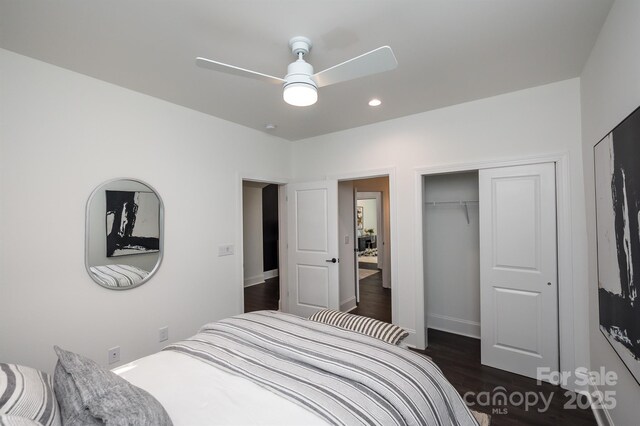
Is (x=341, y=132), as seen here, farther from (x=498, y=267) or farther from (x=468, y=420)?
(x=468, y=420)

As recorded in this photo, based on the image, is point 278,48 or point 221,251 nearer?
point 278,48

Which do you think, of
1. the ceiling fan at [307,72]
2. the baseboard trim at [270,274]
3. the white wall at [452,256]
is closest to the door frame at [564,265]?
the white wall at [452,256]

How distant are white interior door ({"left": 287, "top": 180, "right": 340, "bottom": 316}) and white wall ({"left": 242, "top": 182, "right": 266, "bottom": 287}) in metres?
2.34

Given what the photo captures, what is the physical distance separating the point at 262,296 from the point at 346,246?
77.6 inches

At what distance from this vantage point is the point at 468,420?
1.41 meters

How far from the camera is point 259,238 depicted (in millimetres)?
6441

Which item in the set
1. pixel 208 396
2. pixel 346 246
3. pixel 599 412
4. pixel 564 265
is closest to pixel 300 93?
pixel 208 396

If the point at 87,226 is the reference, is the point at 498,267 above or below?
below

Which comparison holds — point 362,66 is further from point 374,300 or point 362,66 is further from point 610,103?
point 374,300

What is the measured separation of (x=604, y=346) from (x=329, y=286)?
2.58 meters

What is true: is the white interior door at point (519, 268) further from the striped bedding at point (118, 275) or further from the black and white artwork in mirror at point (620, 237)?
the striped bedding at point (118, 275)

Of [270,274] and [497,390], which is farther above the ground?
[270,274]

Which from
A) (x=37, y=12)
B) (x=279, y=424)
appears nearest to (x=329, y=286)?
(x=279, y=424)

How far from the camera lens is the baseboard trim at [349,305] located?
4284mm
